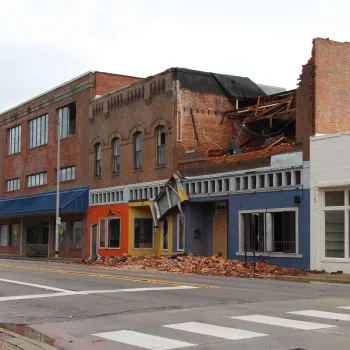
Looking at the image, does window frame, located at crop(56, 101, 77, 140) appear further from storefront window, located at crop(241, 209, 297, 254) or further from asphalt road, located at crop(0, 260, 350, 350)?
asphalt road, located at crop(0, 260, 350, 350)

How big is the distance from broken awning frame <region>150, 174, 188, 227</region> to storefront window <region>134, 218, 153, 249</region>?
1.98m

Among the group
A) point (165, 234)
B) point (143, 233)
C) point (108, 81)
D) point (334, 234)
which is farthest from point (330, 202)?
point (108, 81)

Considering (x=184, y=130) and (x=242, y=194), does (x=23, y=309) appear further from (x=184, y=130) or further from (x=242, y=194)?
(x=184, y=130)

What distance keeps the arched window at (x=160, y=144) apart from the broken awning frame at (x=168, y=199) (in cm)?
176

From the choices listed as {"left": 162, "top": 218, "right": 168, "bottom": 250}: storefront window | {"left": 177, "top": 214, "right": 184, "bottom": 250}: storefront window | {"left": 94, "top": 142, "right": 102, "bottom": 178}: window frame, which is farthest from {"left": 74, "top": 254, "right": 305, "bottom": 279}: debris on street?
{"left": 94, "top": 142, "right": 102, "bottom": 178}: window frame

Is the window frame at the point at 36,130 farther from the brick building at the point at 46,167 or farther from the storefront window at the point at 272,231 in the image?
the storefront window at the point at 272,231

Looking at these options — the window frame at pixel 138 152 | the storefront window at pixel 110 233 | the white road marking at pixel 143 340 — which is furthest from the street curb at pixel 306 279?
the storefront window at pixel 110 233

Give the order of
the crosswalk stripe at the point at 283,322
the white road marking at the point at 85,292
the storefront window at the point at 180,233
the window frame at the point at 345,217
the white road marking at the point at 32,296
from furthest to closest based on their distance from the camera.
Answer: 1. the storefront window at the point at 180,233
2. the window frame at the point at 345,217
3. the white road marking at the point at 85,292
4. the white road marking at the point at 32,296
5. the crosswalk stripe at the point at 283,322

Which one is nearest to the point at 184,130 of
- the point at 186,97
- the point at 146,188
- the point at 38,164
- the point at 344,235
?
the point at 186,97

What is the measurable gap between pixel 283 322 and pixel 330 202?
14833 mm

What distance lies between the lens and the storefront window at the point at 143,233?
1421 inches

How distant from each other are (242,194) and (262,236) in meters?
2.31

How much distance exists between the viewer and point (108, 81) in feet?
139

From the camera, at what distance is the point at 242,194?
2878 cm
